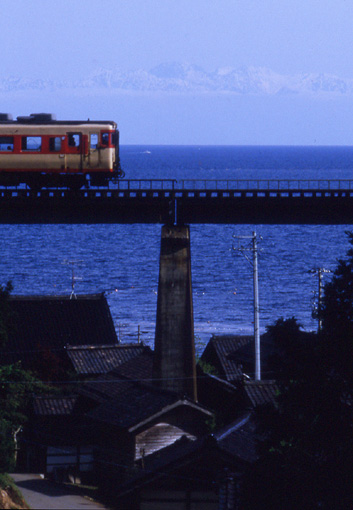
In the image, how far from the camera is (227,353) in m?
44.7

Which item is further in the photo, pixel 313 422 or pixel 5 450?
pixel 5 450

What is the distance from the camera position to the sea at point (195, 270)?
237 ft

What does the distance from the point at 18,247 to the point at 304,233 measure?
48.4m

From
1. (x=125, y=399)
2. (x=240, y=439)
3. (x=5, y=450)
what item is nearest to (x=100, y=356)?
(x=125, y=399)

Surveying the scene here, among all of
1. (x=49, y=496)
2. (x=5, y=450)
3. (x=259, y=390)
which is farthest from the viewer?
(x=259, y=390)

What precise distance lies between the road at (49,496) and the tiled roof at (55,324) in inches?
494

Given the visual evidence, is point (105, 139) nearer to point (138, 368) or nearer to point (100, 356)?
point (138, 368)

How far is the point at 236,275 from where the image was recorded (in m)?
99.8

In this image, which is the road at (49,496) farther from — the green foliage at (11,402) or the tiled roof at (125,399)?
the tiled roof at (125,399)

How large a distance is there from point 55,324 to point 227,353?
11305mm

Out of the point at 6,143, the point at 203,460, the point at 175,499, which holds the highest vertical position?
the point at 6,143

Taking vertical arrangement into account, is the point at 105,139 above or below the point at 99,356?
above

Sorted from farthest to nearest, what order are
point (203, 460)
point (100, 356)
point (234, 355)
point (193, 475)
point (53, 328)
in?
1. point (53, 328)
2. point (100, 356)
3. point (234, 355)
4. point (193, 475)
5. point (203, 460)

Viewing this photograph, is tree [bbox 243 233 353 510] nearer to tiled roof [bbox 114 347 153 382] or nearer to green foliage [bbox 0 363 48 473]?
green foliage [bbox 0 363 48 473]
